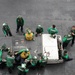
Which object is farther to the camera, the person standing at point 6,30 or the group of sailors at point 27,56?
the person standing at point 6,30

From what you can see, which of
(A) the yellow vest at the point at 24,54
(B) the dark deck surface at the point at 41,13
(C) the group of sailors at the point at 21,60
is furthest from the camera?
(B) the dark deck surface at the point at 41,13

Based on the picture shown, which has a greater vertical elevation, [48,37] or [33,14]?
[33,14]

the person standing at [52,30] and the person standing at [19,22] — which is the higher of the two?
the person standing at [19,22]

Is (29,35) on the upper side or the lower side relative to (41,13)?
lower

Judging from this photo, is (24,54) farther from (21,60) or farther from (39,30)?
(39,30)

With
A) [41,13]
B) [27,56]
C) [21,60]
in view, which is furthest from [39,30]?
[41,13]

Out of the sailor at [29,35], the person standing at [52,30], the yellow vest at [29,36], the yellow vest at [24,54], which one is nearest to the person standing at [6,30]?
the sailor at [29,35]

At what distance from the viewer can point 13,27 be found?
1970 cm

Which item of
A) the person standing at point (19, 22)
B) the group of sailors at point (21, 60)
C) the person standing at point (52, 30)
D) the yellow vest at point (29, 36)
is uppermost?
the person standing at point (19, 22)

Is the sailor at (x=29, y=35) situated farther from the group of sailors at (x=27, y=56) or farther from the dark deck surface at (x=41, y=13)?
the dark deck surface at (x=41, y=13)

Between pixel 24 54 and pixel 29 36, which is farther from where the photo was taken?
pixel 29 36

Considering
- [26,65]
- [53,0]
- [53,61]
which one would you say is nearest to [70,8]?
[53,0]

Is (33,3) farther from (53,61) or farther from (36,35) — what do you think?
(53,61)

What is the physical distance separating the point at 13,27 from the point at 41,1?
3.54 metres
